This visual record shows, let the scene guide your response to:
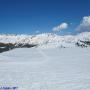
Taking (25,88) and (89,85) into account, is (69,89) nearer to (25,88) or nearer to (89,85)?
(89,85)

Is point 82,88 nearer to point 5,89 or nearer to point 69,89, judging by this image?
point 69,89

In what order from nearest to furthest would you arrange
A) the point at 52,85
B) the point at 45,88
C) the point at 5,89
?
the point at 5,89 < the point at 45,88 < the point at 52,85

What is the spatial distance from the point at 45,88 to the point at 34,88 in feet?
1.59

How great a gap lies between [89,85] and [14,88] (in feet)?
11.0

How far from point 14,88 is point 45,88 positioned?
4.51 feet

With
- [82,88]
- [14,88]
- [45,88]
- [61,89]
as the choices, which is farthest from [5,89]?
[82,88]

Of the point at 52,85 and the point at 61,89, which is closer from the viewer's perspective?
the point at 61,89

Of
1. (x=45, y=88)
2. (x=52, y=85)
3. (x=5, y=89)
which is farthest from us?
(x=52, y=85)

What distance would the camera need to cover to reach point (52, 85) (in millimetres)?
10422

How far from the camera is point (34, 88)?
383 inches

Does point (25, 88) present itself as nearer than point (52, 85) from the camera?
Yes

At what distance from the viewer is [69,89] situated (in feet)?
30.9

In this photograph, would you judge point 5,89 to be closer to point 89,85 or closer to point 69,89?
point 69,89

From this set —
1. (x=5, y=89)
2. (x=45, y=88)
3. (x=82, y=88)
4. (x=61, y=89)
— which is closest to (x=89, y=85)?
(x=82, y=88)
